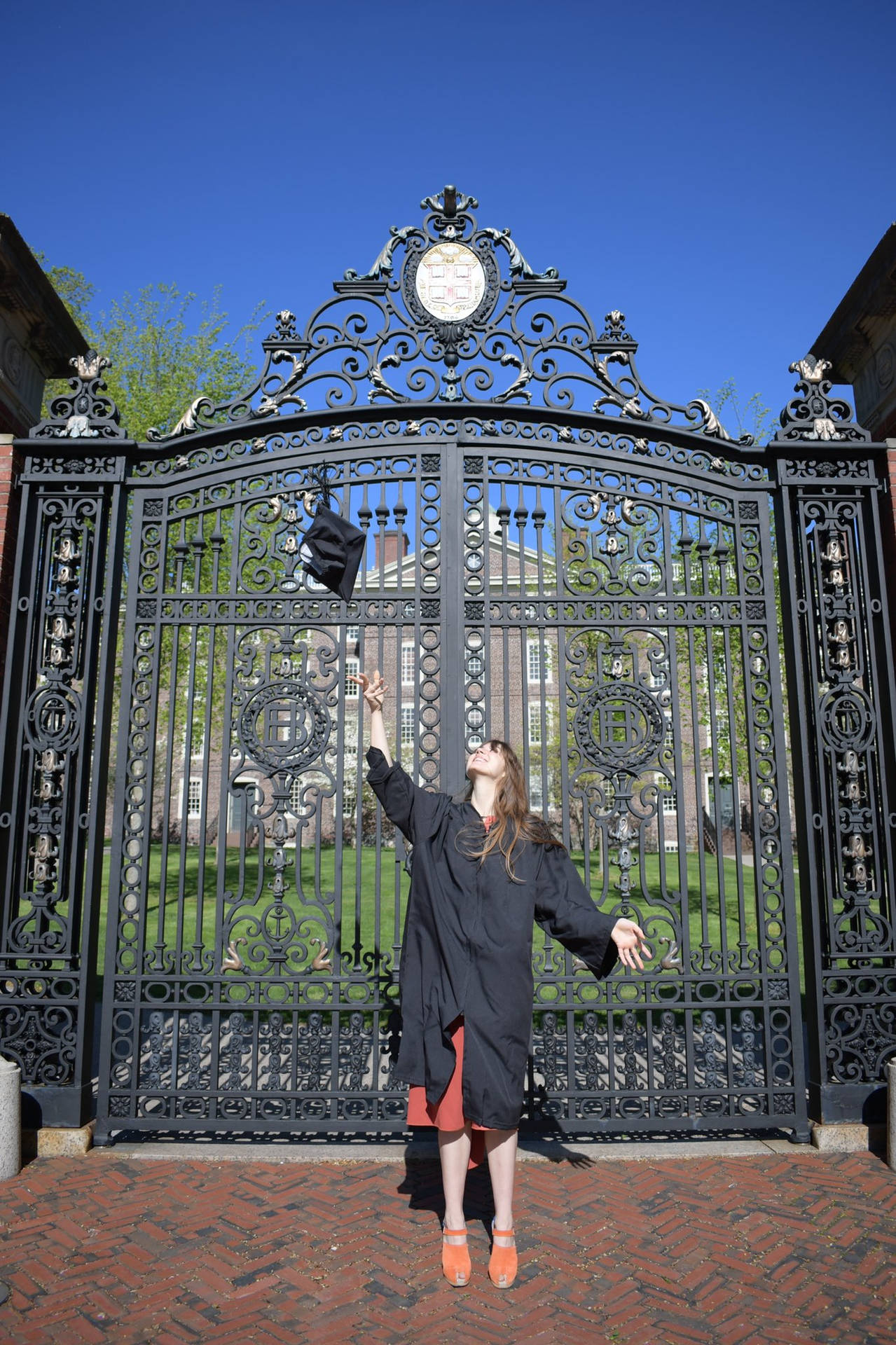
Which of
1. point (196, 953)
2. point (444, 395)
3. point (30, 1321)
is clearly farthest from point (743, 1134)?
point (444, 395)

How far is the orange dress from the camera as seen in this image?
3.51m

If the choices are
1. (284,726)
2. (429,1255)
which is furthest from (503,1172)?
(284,726)

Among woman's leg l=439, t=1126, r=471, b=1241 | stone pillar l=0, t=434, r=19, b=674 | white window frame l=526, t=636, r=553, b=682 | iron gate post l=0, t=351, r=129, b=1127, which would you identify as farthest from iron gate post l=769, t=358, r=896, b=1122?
stone pillar l=0, t=434, r=19, b=674

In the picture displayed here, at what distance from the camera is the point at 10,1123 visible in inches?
172

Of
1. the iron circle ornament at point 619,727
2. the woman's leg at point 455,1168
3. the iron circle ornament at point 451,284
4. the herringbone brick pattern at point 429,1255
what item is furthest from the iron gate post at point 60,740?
the iron circle ornament at point 619,727

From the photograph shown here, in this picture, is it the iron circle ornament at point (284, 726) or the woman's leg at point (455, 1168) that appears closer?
the woman's leg at point (455, 1168)

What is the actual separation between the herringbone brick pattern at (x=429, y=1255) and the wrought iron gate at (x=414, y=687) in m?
0.43

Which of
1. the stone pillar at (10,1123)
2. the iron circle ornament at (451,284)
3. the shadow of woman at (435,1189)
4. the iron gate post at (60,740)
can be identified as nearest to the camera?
the shadow of woman at (435,1189)

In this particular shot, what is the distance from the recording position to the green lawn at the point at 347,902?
16.0 feet

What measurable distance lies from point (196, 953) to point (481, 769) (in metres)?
2.29

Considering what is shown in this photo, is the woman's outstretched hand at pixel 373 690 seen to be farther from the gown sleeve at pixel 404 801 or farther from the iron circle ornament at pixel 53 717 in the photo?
the iron circle ornament at pixel 53 717

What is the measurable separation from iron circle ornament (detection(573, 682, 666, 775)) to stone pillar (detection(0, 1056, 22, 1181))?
345cm

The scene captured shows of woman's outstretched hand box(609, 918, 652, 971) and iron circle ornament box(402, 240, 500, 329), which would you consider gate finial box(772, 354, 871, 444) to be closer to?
iron circle ornament box(402, 240, 500, 329)

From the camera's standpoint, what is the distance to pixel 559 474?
546cm
